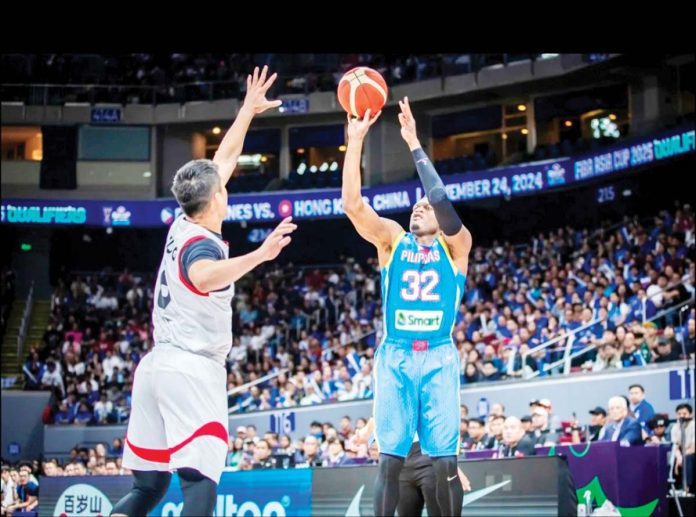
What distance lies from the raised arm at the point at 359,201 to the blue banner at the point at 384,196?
17.8m

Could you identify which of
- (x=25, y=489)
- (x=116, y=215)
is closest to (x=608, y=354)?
(x=25, y=489)

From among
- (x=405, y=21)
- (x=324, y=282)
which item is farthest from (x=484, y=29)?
(x=324, y=282)

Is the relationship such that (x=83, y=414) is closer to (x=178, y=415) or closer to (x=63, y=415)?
(x=63, y=415)

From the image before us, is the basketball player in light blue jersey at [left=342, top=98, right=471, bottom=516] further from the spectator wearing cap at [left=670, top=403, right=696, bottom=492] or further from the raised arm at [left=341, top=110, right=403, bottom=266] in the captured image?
the spectator wearing cap at [left=670, top=403, right=696, bottom=492]

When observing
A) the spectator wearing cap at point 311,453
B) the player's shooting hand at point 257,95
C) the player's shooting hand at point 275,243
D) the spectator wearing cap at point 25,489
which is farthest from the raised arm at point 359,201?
the spectator wearing cap at point 25,489

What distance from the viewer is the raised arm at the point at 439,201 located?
754 centimetres

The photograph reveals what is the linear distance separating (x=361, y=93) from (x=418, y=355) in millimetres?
1948

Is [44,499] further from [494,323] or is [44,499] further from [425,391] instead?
[494,323]

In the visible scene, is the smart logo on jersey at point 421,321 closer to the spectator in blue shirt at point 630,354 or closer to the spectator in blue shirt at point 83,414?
the spectator in blue shirt at point 630,354

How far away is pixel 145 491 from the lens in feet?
19.8

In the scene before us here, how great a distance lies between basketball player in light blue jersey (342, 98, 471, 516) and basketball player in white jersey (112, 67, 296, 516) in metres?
1.71

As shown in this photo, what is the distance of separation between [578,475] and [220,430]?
6.74 meters

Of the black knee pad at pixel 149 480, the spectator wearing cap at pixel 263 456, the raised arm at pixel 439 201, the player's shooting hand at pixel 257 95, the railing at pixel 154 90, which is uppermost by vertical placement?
the railing at pixel 154 90

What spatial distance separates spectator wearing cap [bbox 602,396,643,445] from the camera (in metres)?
13.0
